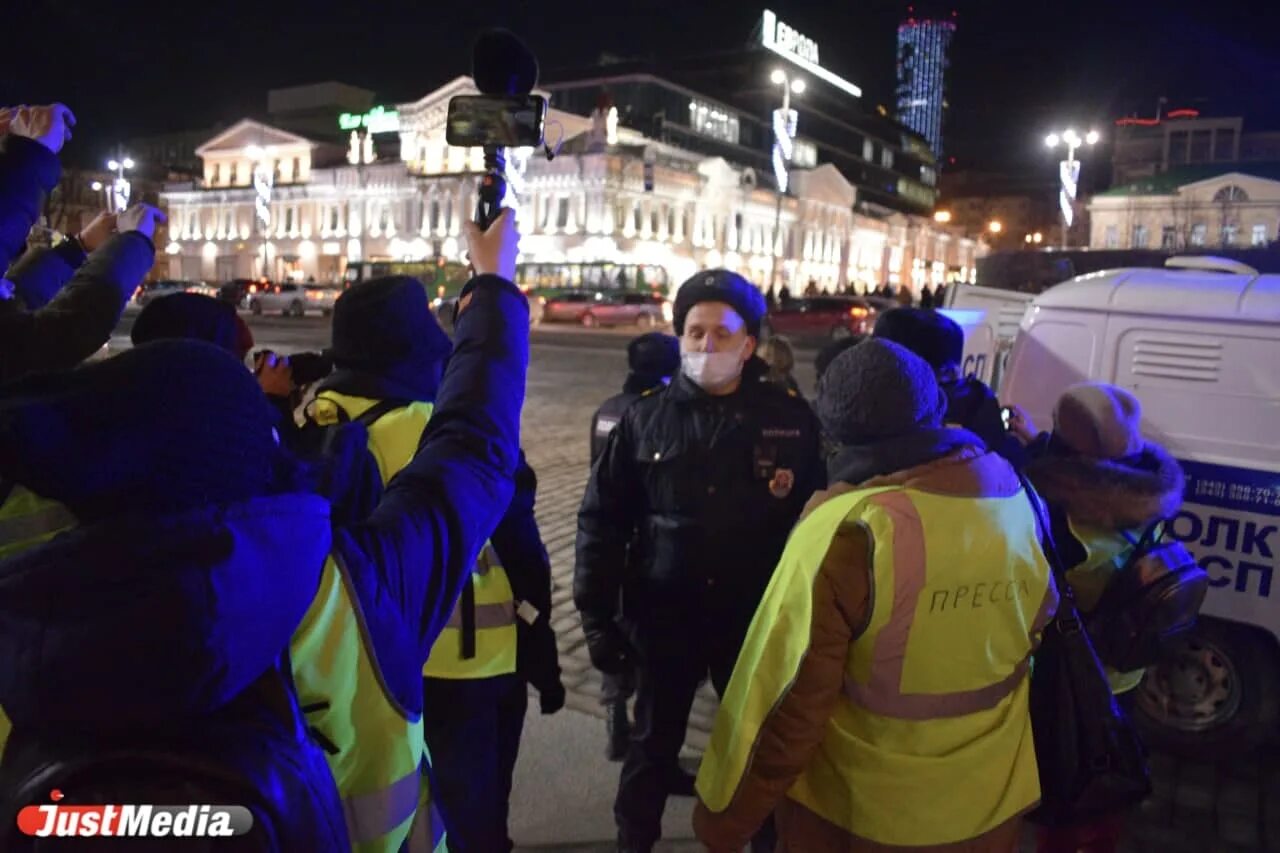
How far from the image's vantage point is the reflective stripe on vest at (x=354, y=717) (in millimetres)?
1154

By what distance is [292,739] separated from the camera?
3.34 feet

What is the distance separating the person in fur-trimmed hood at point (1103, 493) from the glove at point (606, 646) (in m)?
1.54

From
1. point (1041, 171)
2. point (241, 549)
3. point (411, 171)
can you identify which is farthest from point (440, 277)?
point (1041, 171)

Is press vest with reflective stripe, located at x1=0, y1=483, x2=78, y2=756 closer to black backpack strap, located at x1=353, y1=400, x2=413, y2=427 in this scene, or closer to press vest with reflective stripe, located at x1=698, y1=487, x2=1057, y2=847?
black backpack strap, located at x1=353, y1=400, x2=413, y2=427

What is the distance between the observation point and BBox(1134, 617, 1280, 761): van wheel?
429cm

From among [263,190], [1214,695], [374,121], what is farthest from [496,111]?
[374,121]

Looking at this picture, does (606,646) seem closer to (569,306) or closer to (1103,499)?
(1103,499)

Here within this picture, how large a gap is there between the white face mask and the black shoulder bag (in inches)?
46.1

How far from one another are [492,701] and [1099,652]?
6.34 ft

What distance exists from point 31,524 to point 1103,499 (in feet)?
9.92

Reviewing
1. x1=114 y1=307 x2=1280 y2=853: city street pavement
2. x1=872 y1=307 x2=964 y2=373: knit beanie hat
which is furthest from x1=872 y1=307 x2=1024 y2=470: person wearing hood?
x1=114 y1=307 x2=1280 y2=853: city street pavement

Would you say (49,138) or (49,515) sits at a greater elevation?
(49,138)

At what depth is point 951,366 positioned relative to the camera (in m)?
4.11

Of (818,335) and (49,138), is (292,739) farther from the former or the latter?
(818,335)
